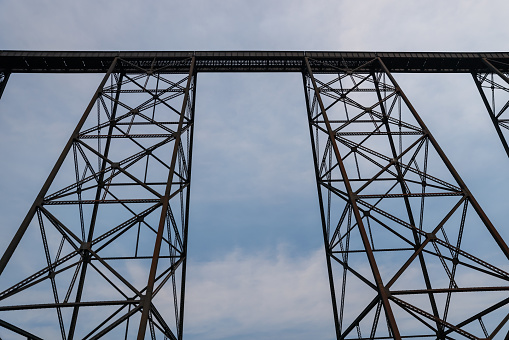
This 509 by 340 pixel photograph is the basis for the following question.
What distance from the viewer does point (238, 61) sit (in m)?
18.5

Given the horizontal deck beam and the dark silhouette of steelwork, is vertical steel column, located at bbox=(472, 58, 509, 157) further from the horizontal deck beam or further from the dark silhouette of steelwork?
the dark silhouette of steelwork

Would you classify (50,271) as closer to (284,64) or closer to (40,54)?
(40,54)

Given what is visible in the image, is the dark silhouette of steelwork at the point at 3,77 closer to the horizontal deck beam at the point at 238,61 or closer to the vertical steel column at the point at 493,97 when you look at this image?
the horizontal deck beam at the point at 238,61

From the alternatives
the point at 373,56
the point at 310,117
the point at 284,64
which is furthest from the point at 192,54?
the point at 373,56

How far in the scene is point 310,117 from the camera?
17516 millimetres

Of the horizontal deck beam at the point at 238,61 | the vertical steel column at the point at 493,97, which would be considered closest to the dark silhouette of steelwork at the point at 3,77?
the horizontal deck beam at the point at 238,61

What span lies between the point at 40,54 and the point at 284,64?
1168cm

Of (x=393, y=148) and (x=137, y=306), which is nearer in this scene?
(x=137, y=306)

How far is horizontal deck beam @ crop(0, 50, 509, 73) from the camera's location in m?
17.3

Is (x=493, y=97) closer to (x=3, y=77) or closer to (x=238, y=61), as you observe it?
(x=238, y=61)

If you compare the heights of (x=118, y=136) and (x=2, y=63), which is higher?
(x=2, y=63)

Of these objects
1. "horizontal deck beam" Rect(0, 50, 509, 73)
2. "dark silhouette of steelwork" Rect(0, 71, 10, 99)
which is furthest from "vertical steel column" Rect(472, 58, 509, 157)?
"dark silhouette of steelwork" Rect(0, 71, 10, 99)

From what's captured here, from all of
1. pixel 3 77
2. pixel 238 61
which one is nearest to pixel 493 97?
pixel 238 61

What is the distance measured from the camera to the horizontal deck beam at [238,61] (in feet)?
56.7
